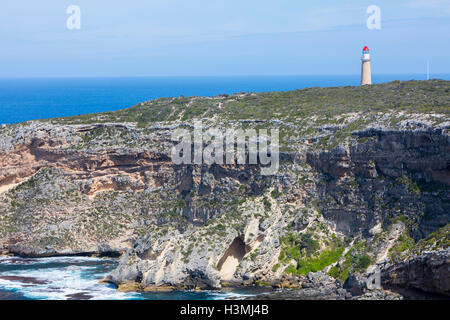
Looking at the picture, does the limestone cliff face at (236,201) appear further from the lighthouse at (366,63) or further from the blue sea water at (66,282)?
the lighthouse at (366,63)

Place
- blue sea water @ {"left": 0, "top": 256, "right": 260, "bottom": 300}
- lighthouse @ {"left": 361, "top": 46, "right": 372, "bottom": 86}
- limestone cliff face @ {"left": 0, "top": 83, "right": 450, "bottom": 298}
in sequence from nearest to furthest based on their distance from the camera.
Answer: blue sea water @ {"left": 0, "top": 256, "right": 260, "bottom": 300} < limestone cliff face @ {"left": 0, "top": 83, "right": 450, "bottom": 298} < lighthouse @ {"left": 361, "top": 46, "right": 372, "bottom": 86}

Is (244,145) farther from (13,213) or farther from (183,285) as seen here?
(13,213)

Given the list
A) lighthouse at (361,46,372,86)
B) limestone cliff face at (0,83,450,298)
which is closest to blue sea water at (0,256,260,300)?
limestone cliff face at (0,83,450,298)

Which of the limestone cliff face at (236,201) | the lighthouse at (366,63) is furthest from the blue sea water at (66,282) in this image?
the lighthouse at (366,63)

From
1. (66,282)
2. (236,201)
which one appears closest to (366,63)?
(236,201)

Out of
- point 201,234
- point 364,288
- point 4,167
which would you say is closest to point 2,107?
point 4,167

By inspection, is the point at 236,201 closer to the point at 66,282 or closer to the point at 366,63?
the point at 66,282

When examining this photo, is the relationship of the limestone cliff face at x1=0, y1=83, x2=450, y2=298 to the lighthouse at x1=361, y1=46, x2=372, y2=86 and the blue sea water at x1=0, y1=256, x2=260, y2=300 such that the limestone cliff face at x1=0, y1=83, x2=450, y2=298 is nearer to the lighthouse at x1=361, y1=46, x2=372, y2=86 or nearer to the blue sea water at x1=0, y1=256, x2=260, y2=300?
the blue sea water at x1=0, y1=256, x2=260, y2=300
